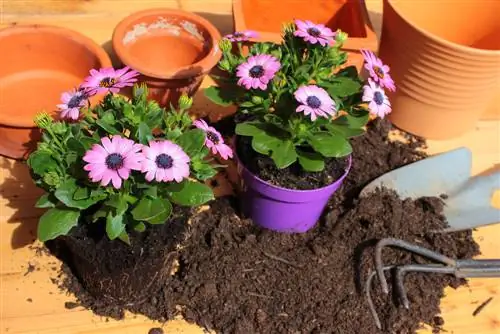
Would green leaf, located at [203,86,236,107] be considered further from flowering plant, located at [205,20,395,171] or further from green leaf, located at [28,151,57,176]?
green leaf, located at [28,151,57,176]

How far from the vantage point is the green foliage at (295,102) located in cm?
132

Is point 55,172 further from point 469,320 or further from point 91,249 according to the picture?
point 469,320

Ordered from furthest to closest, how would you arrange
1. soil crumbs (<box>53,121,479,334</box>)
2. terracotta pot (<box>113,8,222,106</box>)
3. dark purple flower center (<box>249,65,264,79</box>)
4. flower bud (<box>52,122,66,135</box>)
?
terracotta pot (<box>113,8,222,106</box>) → soil crumbs (<box>53,121,479,334</box>) → dark purple flower center (<box>249,65,264,79</box>) → flower bud (<box>52,122,66,135</box>)

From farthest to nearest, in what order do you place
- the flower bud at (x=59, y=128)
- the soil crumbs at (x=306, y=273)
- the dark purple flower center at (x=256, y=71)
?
the soil crumbs at (x=306, y=273)
the dark purple flower center at (x=256, y=71)
the flower bud at (x=59, y=128)

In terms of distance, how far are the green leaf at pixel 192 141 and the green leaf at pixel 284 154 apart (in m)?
0.18

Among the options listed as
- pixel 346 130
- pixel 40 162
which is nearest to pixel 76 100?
pixel 40 162

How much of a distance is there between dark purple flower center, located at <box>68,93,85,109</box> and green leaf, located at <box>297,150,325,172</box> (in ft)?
1.50

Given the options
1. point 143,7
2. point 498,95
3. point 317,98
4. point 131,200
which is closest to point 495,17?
point 498,95

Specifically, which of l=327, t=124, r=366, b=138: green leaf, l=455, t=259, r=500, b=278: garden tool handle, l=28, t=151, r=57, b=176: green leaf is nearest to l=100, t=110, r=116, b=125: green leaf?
l=28, t=151, r=57, b=176: green leaf

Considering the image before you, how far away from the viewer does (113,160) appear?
1.09 meters

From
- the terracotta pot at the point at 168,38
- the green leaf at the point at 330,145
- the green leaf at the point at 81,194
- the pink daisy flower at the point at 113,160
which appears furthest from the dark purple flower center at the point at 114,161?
the terracotta pot at the point at 168,38

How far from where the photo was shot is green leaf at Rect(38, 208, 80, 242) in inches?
46.2

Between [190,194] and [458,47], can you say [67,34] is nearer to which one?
[190,194]

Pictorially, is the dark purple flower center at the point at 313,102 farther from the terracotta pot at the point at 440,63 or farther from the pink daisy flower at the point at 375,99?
the terracotta pot at the point at 440,63
